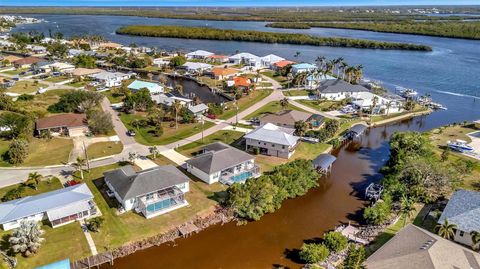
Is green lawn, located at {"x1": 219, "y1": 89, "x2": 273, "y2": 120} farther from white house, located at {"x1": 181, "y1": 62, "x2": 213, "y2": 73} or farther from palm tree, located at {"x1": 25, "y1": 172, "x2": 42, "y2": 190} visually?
palm tree, located at {"x1": 25, "y1": 172, "x2": 42, "y2": 190}

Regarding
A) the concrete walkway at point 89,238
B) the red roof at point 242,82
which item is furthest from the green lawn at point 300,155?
the red roof at point 242,82

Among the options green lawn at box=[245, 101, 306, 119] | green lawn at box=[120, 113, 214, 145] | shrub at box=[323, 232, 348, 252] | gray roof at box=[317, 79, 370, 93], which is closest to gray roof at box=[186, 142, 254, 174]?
green lawn at box=[120, 113, 214, 145]

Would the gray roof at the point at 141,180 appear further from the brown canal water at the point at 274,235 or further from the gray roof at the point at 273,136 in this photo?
the gray roof at the point at 273,136

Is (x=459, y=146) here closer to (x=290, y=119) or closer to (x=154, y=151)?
(x=290, y=119)

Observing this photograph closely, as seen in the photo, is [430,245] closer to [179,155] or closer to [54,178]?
[179,155]

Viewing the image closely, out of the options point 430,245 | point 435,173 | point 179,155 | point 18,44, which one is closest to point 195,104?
point 179,155

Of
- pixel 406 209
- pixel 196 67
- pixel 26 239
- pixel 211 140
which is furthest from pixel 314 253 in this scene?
pixel 196 67
